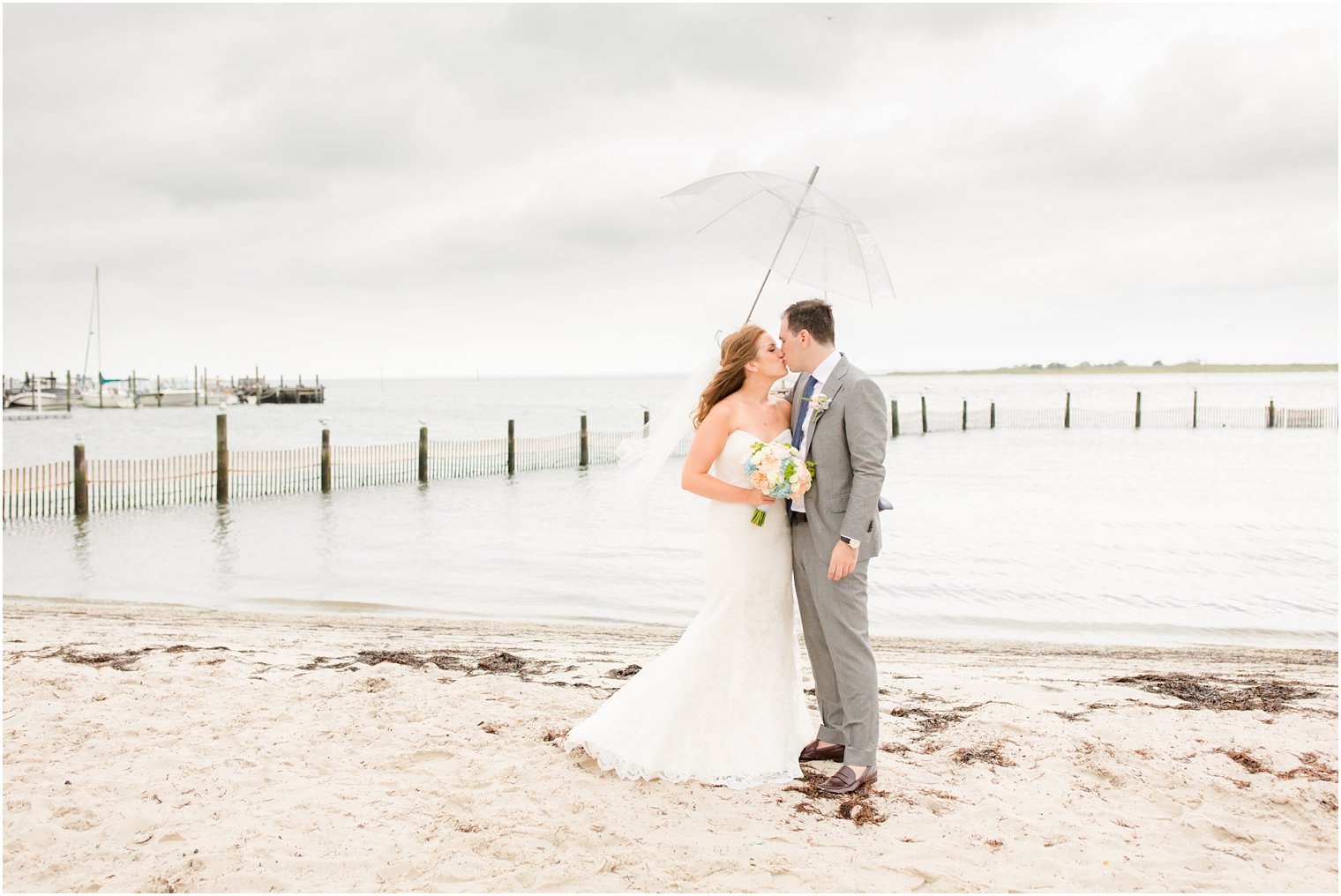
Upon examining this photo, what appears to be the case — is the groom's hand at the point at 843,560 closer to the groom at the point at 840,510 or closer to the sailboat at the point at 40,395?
the groom at the point at 840,510

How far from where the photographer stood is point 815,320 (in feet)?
13.3

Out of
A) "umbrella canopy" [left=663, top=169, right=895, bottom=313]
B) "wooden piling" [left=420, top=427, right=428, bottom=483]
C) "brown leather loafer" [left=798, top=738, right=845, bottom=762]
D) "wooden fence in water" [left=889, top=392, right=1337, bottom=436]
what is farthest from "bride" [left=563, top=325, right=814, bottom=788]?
"wooden fence in water" [left=889, top=392, right=1337, bottom=436]

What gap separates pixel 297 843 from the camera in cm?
346

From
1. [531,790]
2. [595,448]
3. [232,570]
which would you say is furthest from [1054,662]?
[595,448]

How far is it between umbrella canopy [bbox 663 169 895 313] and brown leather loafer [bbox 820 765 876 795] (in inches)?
90.4

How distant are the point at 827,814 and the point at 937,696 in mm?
2352

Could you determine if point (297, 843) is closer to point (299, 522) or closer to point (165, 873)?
point (165, 873)

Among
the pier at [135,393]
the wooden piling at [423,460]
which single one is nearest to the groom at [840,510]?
the wooden piling at [423,460]

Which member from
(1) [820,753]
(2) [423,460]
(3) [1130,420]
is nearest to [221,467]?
(2) [423,460]

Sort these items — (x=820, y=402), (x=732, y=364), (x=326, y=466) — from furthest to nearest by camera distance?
(x=326, y=466)
(x=732, y=364)
(x=820, y=402)

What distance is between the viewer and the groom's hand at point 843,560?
12.7ft

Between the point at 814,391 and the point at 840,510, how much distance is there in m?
0.57

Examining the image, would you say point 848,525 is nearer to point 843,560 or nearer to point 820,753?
point 843,560

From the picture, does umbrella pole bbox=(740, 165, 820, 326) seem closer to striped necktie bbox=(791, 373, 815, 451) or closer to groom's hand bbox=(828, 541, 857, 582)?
striped necktie bbox=(791, 373, 815, 451)
